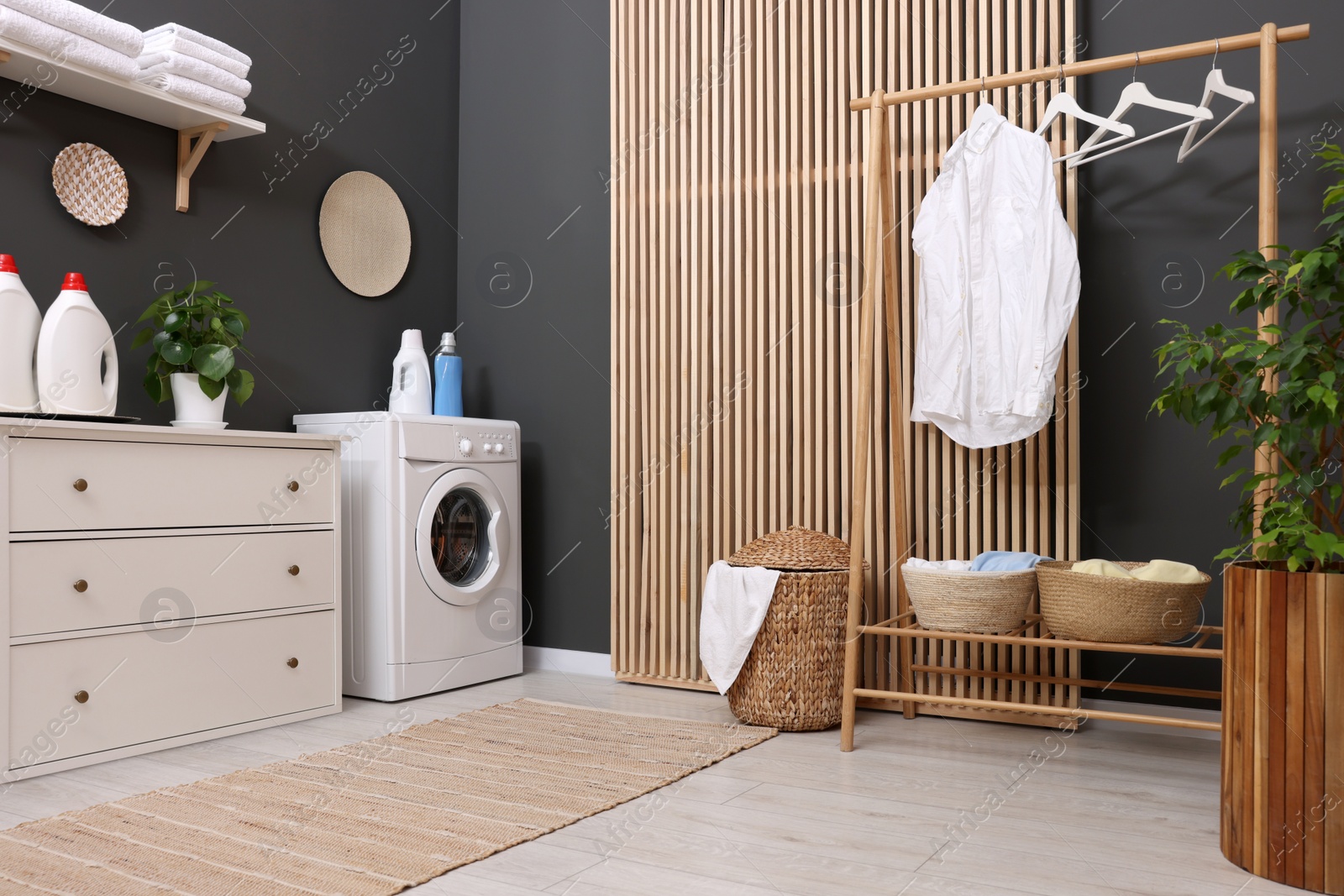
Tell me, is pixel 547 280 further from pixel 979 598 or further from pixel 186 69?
pixel 979 598

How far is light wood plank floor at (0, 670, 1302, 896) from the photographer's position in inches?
66.9

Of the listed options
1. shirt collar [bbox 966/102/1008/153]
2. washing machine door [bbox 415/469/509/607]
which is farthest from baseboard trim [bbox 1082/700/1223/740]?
washing machine door [bbox 415/469/509/607]

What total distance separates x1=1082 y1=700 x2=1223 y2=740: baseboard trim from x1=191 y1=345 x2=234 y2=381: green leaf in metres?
2.53

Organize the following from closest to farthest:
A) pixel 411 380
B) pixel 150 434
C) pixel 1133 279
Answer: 1. pixel 150 434
2. pixel 1133 279
3. pixel 411 380

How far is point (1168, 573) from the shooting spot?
228 centimetres

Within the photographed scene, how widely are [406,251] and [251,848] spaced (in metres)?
2.45

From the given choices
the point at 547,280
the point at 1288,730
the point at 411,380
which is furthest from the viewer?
the point at 547,280

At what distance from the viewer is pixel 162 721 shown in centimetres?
250

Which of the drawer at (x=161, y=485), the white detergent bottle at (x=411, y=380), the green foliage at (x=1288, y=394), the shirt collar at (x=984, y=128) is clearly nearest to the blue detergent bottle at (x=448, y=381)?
the white detergent bottle at (x=411, y=380)

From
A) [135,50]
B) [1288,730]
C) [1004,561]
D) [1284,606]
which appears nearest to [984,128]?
[1004,561]

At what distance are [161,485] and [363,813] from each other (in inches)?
40.7

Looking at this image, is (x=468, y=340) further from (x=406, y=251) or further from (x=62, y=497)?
(x=62, y=497)

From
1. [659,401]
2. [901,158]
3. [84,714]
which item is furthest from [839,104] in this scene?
[84,714]

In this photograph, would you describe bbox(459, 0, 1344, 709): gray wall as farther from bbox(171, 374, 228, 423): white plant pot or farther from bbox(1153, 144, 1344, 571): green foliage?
bbox(171, 374, 228, 423): white plant pot
